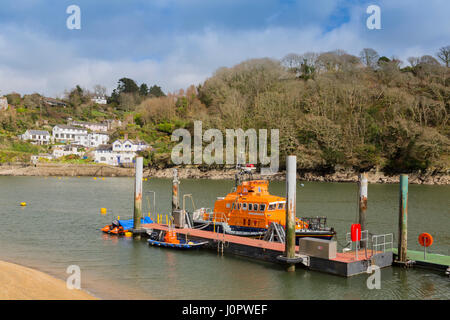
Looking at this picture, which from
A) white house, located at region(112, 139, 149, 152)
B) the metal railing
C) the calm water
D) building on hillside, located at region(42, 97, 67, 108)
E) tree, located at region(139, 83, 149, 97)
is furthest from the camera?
tree, located at region(139, 83, 149, 97)

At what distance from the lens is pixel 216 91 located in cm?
10994

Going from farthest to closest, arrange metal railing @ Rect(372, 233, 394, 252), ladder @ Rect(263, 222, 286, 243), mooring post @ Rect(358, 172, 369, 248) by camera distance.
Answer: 1. ladder @ Rect(263, 222, 286, 243)
2. mooring post @ Rect(358, 172, 369, 248)
3. metal railing @ Rect(372, 233, 394, 252)

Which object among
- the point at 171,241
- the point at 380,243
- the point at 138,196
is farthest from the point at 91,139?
the point at 380,243

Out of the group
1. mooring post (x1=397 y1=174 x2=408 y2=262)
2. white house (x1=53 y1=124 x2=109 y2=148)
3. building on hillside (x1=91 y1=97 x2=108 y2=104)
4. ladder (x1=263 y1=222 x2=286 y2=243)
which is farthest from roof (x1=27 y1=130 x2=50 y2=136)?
mooring post (x1=397 y1=174 x2=408 y2=262)

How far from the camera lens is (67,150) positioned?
121m

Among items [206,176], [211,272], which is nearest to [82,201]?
[211,272]

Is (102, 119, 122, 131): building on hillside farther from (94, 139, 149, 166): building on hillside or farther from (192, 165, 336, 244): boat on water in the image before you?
(192, 165, 336, 244): boat on water

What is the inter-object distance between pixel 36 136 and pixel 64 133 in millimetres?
8873

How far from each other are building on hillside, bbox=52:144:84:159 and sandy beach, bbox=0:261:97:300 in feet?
363

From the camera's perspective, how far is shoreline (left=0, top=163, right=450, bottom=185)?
2822 inches

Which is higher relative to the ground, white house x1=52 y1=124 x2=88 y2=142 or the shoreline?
white house x1=52 y1=124 x2=88 y2=142

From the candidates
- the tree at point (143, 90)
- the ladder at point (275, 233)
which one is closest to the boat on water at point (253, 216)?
the ladder at point (275, 233)

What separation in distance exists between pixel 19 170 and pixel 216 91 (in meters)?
56.3
